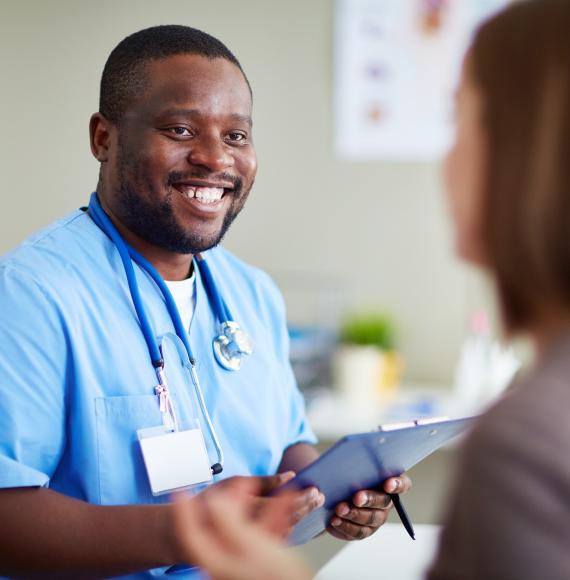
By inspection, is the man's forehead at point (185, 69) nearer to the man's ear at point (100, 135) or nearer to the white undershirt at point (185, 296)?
the man's ear at point (100, 135)

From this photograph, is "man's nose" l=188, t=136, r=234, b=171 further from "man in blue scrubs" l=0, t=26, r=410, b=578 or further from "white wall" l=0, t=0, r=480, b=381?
"white wall" l=0, t=0, r=480, b=381

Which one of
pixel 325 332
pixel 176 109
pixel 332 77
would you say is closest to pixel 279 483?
pixel 176 109

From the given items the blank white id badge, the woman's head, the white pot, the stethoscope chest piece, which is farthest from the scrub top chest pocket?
the white pot

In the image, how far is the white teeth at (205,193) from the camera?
1385mm

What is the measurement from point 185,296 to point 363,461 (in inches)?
18.1

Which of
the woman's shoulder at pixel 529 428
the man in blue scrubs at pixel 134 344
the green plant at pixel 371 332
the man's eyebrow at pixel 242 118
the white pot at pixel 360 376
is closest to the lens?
the woman's shoulder at pixel 529 428

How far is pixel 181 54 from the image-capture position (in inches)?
53.7

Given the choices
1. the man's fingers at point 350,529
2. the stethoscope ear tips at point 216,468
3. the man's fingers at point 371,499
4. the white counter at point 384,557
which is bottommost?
the white counter at point 384,557

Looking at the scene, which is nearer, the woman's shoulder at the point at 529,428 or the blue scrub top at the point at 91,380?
the woman's shoulder at the point at 529,428

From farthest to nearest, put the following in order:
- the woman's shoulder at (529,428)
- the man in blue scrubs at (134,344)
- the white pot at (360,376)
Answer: the white pot at (360,376)
the man in blue scrubs at (134,344)
the woman's shoulder at (529,428)

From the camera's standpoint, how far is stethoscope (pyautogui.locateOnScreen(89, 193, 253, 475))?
1.30 meters

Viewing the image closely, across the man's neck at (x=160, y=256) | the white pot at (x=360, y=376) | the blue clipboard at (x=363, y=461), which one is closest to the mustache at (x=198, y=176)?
the man's neck at (x=160, y=256)

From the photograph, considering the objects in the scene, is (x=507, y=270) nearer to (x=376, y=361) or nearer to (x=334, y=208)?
(x=376, y=361)

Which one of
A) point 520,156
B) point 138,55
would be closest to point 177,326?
point 138,55
